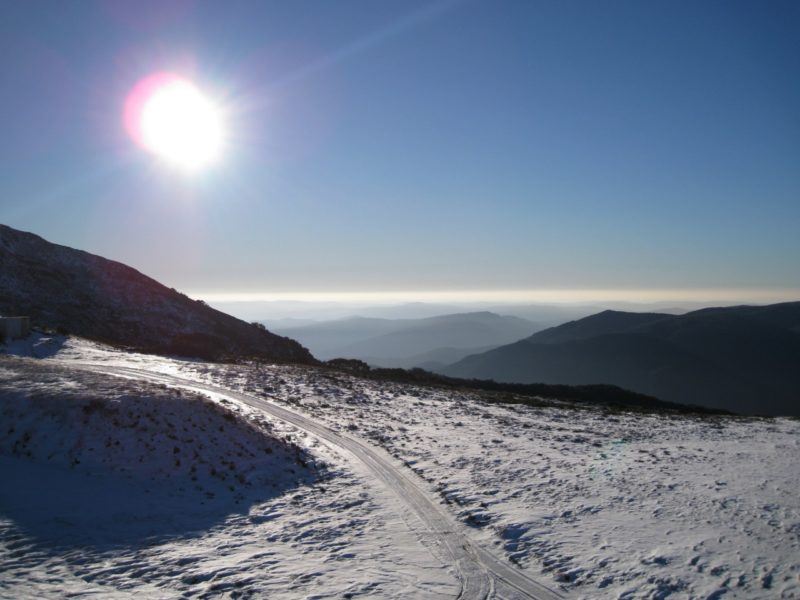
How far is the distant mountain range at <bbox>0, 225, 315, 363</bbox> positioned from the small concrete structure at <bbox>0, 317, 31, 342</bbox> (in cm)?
871

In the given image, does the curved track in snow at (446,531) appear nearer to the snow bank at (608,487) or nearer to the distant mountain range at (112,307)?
the snow bank at (608,487)

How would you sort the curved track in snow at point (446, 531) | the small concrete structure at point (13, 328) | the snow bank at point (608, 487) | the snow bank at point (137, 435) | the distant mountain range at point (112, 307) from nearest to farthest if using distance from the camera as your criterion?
the curved track in snow at point (446, 531) → the snow bank at point (608, 487) → the snow bank at point (137, 435) → the small concrete structure at point (13, 328) → the distant mountain range at point (112, 307)

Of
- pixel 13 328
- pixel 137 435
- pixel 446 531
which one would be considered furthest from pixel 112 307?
pixel 446 531

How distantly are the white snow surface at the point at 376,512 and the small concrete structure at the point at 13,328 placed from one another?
11.2m

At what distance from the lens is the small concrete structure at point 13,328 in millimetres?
29953

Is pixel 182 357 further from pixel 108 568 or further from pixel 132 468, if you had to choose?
pixel 108 568

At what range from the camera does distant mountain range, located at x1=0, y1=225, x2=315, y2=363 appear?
44281mm

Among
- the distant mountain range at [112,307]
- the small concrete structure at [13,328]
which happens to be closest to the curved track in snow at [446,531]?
the small concrete structure at [13,328]

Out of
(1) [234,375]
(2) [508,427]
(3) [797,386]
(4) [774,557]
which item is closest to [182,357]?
(1) [234,375]

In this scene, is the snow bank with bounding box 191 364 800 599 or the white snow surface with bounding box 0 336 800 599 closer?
the white snow surface with bounding box 0 336 800 599

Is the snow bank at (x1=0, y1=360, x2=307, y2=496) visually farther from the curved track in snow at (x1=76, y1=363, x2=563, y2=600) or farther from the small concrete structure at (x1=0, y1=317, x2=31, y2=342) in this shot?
the small concrete structure at (x1=0, y1=317, x2=31, y2=342)

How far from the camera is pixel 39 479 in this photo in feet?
42.5

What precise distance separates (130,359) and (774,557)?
34012 mm

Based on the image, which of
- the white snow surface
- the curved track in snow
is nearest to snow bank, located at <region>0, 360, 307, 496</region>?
the white snow surface
